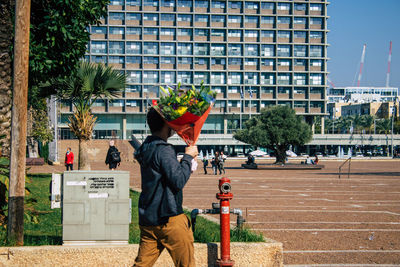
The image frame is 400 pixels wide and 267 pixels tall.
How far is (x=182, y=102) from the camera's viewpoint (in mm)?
4520

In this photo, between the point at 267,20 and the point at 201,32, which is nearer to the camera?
the point at 201,32

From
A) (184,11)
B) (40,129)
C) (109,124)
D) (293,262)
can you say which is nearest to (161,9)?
(184,11)

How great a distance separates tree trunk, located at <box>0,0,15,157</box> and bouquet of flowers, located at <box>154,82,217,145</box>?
541cm

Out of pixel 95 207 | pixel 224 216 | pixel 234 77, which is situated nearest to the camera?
pixel 224 216

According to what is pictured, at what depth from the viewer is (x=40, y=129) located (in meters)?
40.8

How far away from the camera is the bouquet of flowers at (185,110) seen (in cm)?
439

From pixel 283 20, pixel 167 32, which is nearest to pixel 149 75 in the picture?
pixel 167 32

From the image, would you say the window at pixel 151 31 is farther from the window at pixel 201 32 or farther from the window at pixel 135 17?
the window at pixel 201 32

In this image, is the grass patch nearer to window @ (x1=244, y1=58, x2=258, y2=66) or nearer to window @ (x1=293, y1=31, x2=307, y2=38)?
window @ (x1=244, y1=58, x2=258, y2=66)

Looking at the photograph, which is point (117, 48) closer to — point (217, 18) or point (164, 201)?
point (217, 18)

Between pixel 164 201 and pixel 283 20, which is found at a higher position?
pixel 283 20

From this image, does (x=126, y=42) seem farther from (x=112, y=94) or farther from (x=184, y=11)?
(x=112, y=94)

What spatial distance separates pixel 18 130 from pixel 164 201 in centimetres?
305

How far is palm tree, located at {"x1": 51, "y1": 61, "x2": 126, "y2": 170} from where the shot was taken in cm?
1738
